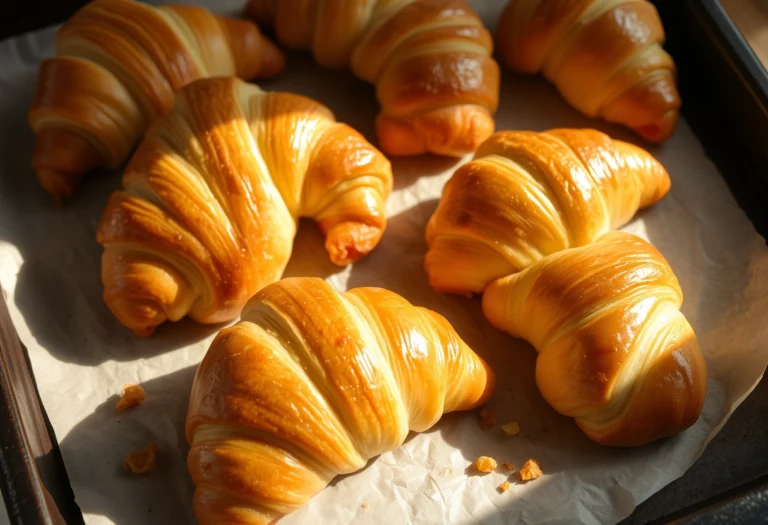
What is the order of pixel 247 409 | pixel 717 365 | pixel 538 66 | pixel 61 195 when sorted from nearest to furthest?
pixel 247 409, pixel 717 365, pixel 61 195, pixel 538 66

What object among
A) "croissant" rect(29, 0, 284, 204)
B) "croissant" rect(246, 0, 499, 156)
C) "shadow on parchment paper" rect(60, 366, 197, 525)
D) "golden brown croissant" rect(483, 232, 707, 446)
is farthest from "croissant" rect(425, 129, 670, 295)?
"croissant" rect(29, 0, 284, 204)

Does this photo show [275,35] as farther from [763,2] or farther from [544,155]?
[763,2]

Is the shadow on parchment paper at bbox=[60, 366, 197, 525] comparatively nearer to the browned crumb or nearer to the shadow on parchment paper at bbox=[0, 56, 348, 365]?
the browned crumb

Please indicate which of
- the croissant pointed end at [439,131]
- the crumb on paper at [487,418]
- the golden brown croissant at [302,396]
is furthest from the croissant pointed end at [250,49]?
the crumb on paper at [487,418]

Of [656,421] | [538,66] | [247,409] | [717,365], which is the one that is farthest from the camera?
[538,66]

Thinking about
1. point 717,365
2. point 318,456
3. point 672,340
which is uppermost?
point 672,340

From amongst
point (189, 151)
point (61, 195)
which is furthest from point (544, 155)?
point (61, 195)

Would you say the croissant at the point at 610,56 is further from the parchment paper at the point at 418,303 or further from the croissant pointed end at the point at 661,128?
the parchment paper at the point at 418,303

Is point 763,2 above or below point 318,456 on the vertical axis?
above

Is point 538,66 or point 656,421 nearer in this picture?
point 656,421
